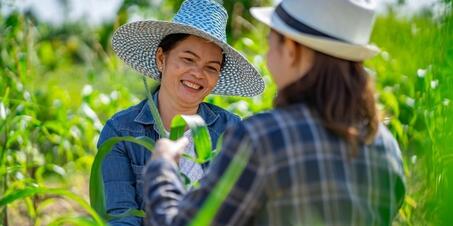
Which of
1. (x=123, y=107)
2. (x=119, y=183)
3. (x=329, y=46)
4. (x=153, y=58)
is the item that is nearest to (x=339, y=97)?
(x=329, y=46)

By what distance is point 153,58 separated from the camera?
3082 millimetres

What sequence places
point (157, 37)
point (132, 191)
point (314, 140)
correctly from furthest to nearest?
point (157, 37)
point (132, 191)
point (314, 140)

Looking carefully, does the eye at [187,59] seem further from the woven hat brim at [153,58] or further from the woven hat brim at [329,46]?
the woven hat brim at [329,46]

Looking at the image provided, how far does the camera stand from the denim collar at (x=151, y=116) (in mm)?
2807

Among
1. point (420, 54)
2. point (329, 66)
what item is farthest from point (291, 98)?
point (420, 54)

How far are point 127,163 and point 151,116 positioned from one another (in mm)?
148

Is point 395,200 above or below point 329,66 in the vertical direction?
below

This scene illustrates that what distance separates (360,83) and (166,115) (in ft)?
3.78

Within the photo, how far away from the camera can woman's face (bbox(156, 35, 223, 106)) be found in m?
2.80

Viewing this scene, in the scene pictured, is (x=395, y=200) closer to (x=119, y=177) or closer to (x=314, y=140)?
(x=314, y=140)

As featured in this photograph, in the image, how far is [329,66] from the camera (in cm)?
177

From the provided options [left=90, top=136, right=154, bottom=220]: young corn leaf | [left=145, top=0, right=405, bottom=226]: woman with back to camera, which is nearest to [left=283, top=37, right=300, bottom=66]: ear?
[left=145, top=0, right=405, bottom=226]: woman with back to camera

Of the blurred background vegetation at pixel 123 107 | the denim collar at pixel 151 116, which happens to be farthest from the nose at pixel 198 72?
the blurred background vegetation at pixel 123 107

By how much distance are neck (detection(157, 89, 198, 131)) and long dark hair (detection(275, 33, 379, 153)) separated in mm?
1063
